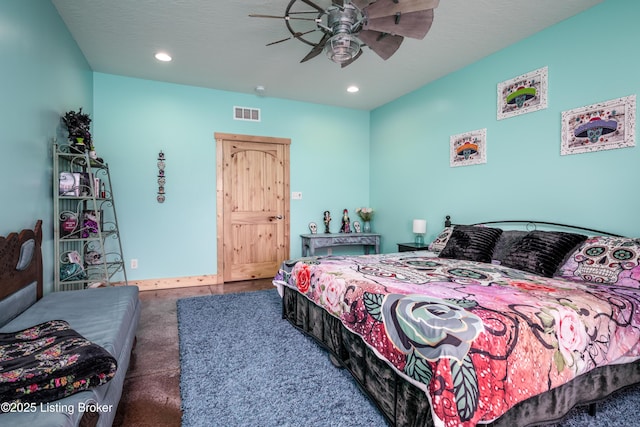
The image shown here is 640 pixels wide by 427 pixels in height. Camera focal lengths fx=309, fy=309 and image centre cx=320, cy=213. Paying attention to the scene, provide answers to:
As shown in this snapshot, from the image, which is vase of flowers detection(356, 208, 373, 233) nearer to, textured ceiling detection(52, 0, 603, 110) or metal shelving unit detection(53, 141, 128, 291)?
textured ceiling detection(52, 0, 603, 110)

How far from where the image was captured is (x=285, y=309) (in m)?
2.92

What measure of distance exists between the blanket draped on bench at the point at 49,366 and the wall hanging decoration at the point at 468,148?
11.9 ft

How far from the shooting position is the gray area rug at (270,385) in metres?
1.57

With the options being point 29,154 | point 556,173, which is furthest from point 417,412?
point 29,154

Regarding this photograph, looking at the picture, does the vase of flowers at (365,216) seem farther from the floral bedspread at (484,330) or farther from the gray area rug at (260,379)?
the floral bedspread at (484,330)

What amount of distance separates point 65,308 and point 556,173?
383cm

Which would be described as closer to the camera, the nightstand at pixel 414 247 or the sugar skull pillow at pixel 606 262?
the sugar skull pillow at pixel 606 262

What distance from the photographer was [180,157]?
4.21 meters

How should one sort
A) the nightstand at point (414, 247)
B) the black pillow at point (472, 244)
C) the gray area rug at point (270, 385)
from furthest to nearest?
the nightstand at point (414, 247), the black pillow at point (472, 244), the gray area rug at point (270, 385)

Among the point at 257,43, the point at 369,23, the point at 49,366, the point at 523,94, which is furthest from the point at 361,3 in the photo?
the point at 49,366

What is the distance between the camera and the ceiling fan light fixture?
218 cm

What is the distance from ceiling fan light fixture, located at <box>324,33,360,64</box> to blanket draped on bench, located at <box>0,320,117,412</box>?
2227 mm

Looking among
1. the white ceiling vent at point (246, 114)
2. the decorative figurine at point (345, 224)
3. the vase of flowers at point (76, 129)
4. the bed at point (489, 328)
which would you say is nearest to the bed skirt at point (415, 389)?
the bed at point (489, 328)

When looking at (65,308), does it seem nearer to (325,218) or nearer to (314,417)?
(314,417)
